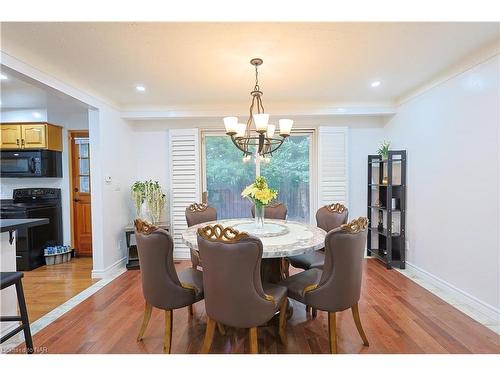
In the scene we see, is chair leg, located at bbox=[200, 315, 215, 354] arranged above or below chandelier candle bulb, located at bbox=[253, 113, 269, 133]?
below

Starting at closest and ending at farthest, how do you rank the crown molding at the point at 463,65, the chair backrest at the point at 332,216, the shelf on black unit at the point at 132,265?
the crown molding at the point at 463,65 → the chair backrest at the point at 332,216 → the shelf on black unit at the point at 132,265

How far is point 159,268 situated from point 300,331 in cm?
131

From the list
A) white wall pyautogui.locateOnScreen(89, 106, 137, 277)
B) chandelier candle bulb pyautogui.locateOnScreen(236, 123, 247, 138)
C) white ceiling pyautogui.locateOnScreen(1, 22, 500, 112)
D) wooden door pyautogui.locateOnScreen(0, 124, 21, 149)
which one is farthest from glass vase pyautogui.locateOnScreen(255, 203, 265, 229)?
wooden door pyautogui.locateOnScreen(0, 124, 21, 149)

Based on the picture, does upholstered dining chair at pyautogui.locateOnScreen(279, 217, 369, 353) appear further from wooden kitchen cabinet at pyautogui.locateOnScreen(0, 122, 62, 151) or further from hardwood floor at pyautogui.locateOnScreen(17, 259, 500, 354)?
wooden kitchen cabinet at pyautogui.locateOnScreen(0, 122, 62, 151)

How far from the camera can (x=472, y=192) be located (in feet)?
8.54

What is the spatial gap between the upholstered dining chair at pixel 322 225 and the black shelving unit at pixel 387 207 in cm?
117

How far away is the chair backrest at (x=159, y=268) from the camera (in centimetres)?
191

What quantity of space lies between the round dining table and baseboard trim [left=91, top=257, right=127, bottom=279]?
1826 millimetres

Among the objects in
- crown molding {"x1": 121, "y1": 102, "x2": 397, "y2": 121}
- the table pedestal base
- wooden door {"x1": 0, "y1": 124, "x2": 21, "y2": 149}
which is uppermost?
crown molding {"x1": 121, "y1": 102, "x2": 397, "y2": 121}

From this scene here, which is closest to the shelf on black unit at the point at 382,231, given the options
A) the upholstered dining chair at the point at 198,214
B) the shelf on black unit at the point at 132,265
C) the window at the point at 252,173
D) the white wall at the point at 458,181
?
the white wall at the point at 458,181

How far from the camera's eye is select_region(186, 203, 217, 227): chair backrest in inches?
129

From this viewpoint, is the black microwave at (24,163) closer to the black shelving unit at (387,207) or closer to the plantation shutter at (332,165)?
the plantation shutter at (332,165)

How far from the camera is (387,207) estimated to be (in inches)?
148

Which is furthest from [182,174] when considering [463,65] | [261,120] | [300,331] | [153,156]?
[463,65]
